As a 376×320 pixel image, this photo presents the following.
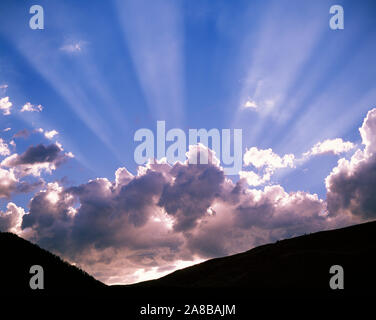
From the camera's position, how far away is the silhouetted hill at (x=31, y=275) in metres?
15.5

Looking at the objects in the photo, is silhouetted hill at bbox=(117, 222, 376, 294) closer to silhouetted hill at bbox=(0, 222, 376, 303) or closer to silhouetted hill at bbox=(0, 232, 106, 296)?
silhouetted hill at bbox=(0, 222, 376, 303)

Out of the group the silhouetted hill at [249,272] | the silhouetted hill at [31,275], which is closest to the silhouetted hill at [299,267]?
the silhouetted hill at [249,272]

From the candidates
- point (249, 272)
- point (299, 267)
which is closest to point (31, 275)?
point (249, 272)

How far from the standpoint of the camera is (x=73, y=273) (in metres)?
19.1

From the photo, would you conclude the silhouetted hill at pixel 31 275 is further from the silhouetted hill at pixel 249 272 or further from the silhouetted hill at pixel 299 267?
the silhouetted hill at pixel 299 267

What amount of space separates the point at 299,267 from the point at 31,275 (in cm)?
1856

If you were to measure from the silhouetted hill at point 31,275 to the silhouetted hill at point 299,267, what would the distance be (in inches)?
167

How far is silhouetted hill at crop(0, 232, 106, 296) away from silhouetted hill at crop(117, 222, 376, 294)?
4.25m

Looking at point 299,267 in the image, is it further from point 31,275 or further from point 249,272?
point 31,275

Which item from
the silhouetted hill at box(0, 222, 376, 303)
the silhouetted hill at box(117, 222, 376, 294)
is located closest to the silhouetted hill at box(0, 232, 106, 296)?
the silhouetted hill at box(0, 222, 376, 303)
